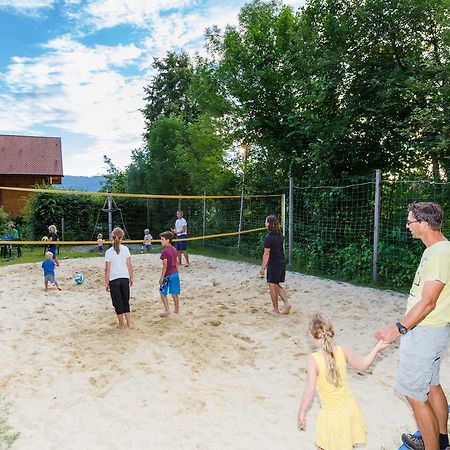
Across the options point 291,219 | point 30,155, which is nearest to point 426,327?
point 291,219

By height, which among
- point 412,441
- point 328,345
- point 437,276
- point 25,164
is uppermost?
point 25,164

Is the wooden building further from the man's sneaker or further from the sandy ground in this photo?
the man's sneaker

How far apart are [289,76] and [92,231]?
31.3 ft

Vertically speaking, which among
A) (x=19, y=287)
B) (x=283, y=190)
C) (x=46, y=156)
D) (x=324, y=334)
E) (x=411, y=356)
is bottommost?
(x=19, y=287)

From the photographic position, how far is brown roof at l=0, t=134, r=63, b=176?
24828 millimetres

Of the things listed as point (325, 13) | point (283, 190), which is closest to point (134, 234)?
point (283, 190)

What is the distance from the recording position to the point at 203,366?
4277 millimetres

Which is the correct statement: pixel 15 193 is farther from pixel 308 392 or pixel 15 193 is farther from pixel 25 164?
pixel 308 392

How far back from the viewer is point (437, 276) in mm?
2303

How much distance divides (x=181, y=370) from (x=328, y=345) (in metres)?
2.32

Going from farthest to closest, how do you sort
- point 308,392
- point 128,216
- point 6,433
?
point 128,216, point 6,433, point 308,392

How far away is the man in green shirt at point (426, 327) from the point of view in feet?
7.61

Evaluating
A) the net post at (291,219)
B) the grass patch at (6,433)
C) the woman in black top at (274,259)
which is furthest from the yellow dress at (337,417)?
the net post at (291,219)

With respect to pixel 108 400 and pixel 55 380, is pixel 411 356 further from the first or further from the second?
pixel 55 380
